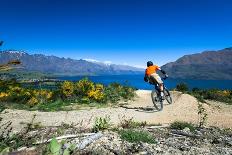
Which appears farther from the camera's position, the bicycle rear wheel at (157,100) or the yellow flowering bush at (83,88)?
the yellow flowering bush at (83,88)

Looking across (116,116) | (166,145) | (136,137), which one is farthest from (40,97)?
(166,145)

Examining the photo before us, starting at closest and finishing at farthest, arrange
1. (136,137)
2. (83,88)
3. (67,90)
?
(136,137) → (67,90) → (83,88)

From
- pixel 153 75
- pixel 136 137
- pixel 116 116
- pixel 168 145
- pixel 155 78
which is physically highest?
pixel 153 75

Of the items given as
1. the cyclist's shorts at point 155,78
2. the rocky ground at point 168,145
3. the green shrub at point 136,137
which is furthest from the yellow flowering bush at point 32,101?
the green shrub at point 136,137

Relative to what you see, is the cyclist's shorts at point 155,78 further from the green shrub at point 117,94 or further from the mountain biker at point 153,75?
the green shrub at point 117,94

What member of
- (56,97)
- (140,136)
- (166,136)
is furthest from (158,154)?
(56,97)

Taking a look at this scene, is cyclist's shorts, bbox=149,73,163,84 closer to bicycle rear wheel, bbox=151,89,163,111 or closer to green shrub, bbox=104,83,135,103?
bicycle rear wheel, bbox=151,89,163,111

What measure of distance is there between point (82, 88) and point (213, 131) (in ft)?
41.8

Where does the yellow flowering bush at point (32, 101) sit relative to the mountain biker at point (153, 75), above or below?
below

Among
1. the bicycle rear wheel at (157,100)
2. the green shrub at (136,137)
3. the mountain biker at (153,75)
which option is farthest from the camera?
the mountain biker at (153,75)

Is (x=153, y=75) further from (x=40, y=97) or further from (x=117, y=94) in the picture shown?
(x=40, y=97)

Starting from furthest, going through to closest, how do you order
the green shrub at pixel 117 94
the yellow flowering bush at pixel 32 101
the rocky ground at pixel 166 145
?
1. the green shrub at pixel 117 94
2. the yellow flowering bush at pixel 32 101
3. the rocky ground at pixel 166 145

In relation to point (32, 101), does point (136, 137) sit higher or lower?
higher

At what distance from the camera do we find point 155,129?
9.45 m
